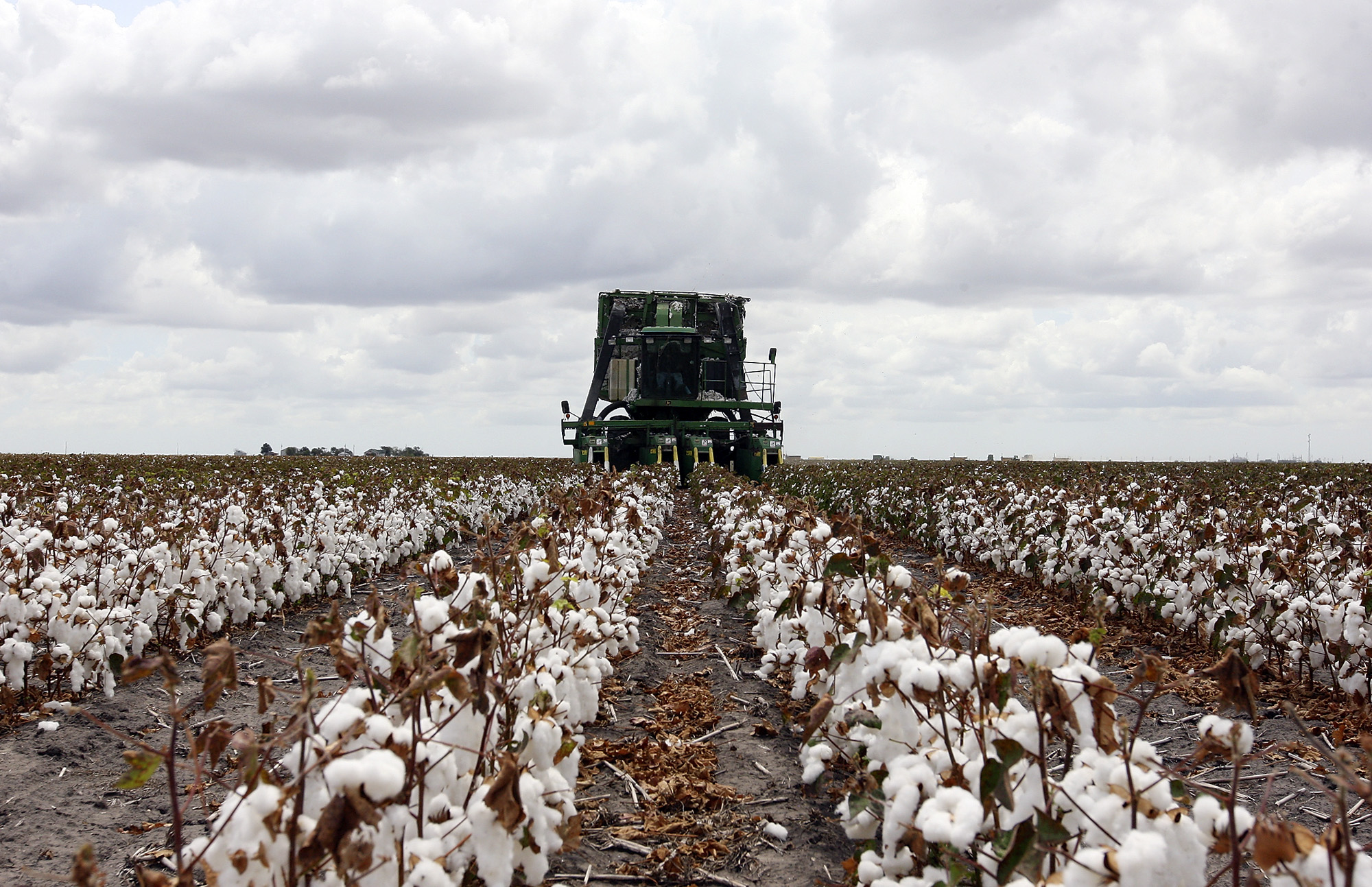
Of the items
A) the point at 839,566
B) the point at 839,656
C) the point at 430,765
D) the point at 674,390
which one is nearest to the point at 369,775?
the point at 430,765

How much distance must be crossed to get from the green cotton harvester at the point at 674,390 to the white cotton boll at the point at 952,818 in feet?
67.4

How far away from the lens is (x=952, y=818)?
2260mm

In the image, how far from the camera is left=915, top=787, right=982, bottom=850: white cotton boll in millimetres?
2099

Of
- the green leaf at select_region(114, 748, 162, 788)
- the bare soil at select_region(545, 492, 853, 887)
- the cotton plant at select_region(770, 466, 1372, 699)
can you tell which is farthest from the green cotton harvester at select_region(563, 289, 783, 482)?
the green leaf at select_region(114, 748, 162, 788)

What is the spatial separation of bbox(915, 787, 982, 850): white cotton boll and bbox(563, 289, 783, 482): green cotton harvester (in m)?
20.6

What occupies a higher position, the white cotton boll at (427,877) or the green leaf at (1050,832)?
the green leaf at (1050,832)

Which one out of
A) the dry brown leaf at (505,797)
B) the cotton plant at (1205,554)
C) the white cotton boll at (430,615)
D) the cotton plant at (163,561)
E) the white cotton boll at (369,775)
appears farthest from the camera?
the cotton plant at (1205,554)

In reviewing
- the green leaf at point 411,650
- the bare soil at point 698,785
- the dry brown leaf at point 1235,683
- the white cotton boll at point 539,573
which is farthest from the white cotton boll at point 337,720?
the dry brown leaf at point 1235,683

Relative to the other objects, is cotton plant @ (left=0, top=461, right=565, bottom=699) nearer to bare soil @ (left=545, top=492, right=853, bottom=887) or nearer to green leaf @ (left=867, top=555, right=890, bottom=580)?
bare soil @ (left=545, top=492, right=853, bottom=887)

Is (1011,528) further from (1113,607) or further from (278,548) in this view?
(278,548)

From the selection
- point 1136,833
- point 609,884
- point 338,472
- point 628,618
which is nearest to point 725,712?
point 628,618

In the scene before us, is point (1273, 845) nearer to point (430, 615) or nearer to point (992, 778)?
point (992, 778)

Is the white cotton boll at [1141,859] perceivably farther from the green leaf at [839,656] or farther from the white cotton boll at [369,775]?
the white cotton boll at [369,775]

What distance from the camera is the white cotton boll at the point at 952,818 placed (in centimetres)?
210
